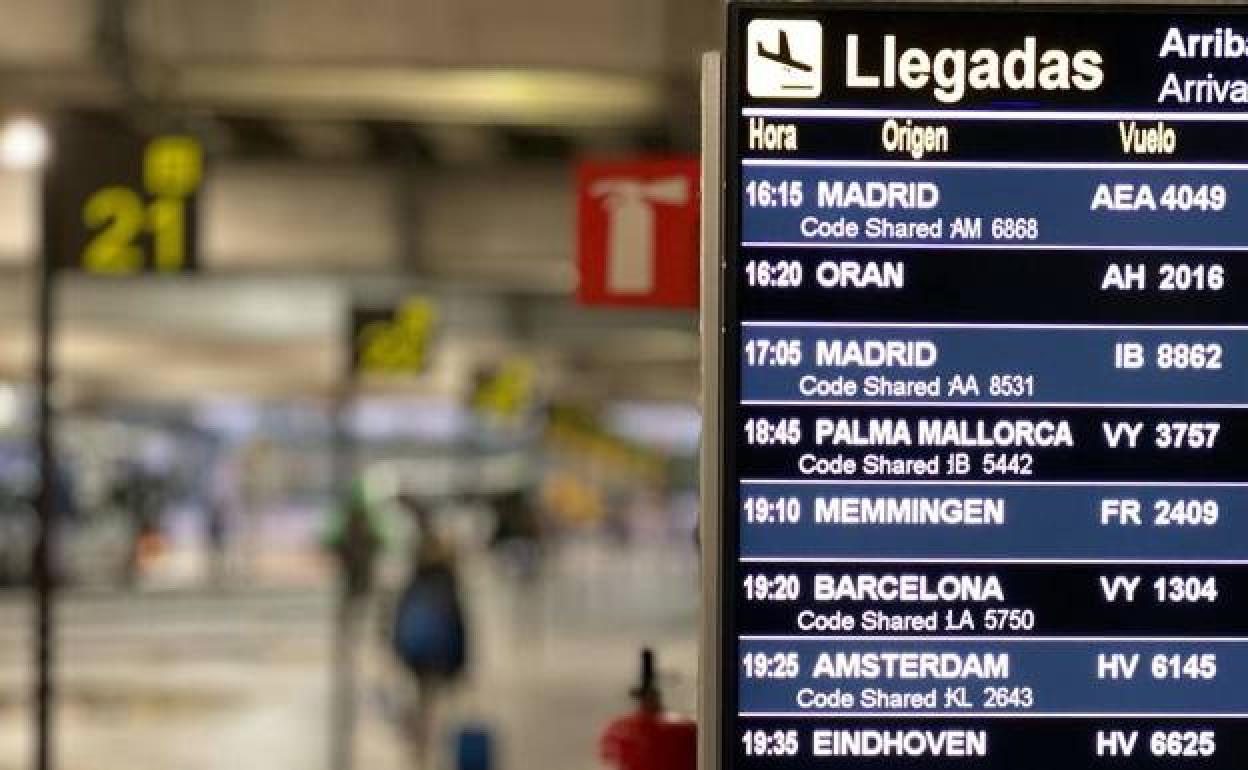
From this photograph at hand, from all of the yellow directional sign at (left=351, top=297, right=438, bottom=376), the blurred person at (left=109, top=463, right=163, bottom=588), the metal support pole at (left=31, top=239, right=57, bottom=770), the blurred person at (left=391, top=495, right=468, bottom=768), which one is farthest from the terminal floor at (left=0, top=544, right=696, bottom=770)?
the metal support pole at (left=31, top=239, right=57, bottom=770)

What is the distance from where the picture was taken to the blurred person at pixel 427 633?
18750mm

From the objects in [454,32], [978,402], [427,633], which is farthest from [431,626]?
[978,402]

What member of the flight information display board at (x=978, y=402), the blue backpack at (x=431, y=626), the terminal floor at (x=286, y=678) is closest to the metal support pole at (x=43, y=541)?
the terminal floor at (x=286, y=678)

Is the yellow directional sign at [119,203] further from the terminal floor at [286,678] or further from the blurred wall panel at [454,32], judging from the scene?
the terminal floor at [286,678]

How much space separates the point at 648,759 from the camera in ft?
Answer: 21.9

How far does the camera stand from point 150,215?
13.6 metres

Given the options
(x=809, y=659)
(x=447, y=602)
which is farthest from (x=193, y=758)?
(x=809, y=659)

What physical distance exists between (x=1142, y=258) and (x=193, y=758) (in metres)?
14.6

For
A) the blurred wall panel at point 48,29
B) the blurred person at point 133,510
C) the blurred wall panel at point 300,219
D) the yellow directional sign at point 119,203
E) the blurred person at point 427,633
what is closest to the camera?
the yellow directional sign at point 119,203

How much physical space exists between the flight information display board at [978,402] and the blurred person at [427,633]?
12987 mm

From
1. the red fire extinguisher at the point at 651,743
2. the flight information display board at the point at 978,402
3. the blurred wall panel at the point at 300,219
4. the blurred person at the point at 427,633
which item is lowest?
the blurred person at the point at 427,633

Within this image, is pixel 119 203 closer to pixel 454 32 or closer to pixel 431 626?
pixel 454 32

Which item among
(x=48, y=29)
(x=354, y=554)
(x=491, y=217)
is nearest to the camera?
(x=48, y=29)

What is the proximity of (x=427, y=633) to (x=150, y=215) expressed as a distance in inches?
245
